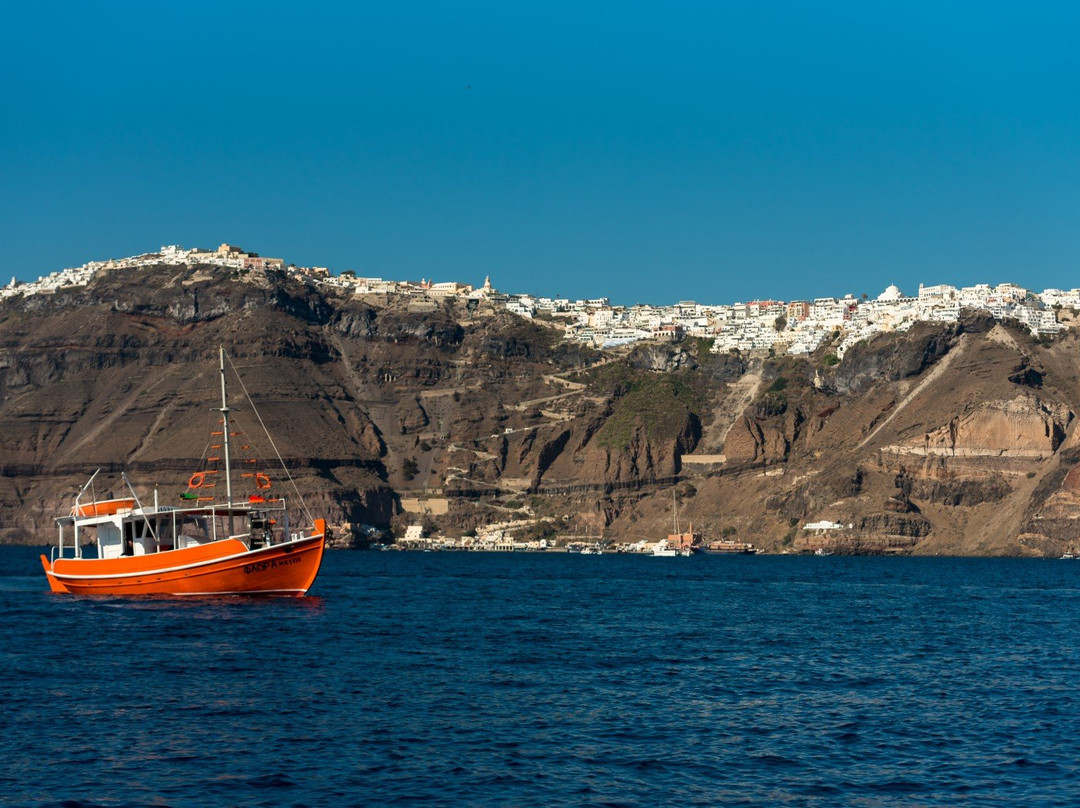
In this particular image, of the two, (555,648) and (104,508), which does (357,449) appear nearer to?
(104,508)

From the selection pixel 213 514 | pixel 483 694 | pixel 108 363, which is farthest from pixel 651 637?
pixel 108 363

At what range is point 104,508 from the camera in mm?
61156

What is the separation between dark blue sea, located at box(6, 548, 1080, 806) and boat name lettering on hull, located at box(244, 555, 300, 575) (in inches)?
81.6

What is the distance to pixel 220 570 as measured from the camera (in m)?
56.1

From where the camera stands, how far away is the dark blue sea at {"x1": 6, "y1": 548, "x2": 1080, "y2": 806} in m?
25.6

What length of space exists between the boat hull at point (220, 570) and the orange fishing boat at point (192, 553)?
→ 40 mm

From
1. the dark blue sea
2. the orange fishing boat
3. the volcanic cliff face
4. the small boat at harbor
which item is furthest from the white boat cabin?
the volcanic cliff face

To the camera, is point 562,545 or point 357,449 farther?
point 357,449

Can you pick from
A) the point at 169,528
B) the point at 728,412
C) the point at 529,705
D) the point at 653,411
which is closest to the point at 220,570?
the point at 169,528

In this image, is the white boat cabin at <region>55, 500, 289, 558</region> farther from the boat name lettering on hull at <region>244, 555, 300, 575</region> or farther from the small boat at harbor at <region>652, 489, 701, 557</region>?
the small boat at harbor at <region>652, 489, 701, 557</region>

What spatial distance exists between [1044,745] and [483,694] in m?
13.5

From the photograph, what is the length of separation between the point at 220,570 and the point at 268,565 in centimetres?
192

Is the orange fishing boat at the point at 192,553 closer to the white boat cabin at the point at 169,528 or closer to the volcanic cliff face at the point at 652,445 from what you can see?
the white boat cabin at the point at 169,528

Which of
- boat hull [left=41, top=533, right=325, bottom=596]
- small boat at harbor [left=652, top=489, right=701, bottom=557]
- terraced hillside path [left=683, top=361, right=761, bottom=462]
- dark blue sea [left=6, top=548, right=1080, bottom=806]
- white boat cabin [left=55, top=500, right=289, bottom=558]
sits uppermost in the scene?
terraced hillside path [left=683, top=361, right=761, bottom=462]
